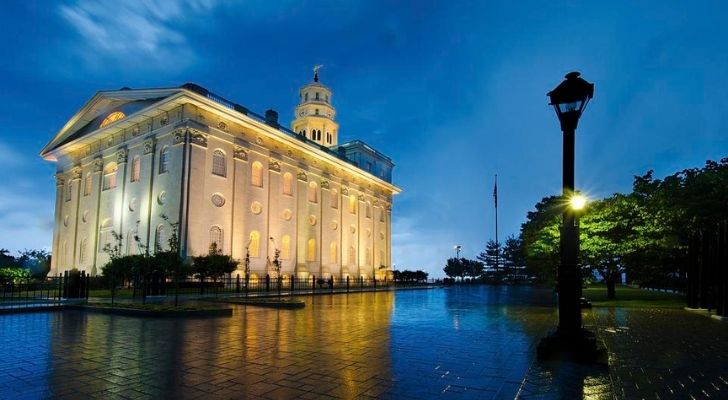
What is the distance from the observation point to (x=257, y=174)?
41281 millimetres

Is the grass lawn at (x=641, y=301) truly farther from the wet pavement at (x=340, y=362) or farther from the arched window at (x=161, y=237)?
the arched window at (x=161, y=237)

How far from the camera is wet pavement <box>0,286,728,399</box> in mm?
4902

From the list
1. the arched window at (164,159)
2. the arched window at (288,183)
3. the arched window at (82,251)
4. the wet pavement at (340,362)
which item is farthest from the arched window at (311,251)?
the wet pavement at (340,362)

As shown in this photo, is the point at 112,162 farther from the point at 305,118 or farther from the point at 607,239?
the point at 607,239

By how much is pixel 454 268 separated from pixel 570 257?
83.6 m

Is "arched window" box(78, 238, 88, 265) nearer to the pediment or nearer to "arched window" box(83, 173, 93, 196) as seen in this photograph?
"arched window" box(83, 173, 93, 196)

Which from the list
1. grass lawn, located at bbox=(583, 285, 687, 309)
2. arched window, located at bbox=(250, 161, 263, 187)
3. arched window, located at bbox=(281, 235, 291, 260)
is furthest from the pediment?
grass lawn, located at bbox=(583, 285, 687, 309)

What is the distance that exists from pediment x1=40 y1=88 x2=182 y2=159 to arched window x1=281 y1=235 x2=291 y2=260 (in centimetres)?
1708

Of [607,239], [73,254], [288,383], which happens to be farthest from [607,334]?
[73,254]

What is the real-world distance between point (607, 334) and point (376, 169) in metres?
57.7

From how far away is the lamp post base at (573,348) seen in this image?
6.37 meters

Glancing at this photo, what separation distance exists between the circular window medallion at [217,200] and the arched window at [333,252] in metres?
17.3

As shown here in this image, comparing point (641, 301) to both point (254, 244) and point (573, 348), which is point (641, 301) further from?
point (254, 244)

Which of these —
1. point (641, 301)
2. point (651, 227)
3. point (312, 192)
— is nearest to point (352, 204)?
point (312, 192)
